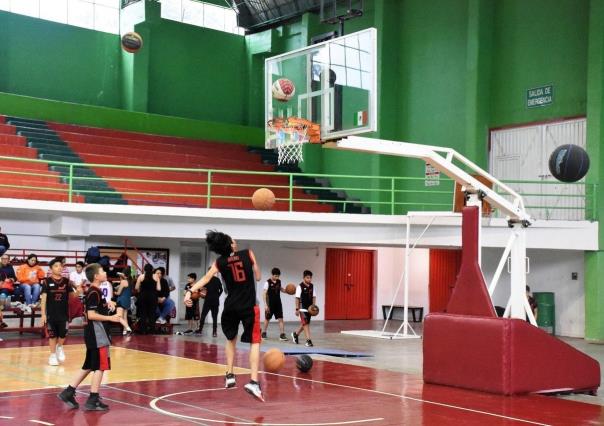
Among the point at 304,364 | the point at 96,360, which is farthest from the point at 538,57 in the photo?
the point at 96,360

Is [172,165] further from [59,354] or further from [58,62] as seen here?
[59,354]

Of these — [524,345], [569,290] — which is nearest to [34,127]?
[569,290]

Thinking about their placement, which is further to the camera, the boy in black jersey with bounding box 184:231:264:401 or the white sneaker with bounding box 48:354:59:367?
the white sneaker with bounding box 48:354:59:367

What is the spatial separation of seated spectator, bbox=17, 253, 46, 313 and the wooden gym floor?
4031mm

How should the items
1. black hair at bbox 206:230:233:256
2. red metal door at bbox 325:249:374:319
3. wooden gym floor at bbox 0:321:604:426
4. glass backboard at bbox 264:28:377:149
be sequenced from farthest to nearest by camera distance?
red metal door at bbox 325:249:374:319 → glass backboard at bbox 264:28:377:149 → black hair at bbox 206:230:233:256 → wooden gym floor at bbox 0:321:604:426

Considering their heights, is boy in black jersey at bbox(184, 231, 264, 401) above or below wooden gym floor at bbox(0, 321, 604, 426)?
above

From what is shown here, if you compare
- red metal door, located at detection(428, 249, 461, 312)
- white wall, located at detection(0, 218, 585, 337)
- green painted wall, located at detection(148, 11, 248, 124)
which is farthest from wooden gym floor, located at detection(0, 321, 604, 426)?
green painted wall, located at detection(148, 11, 248, 124)

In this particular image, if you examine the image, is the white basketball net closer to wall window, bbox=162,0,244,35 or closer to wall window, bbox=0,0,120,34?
wall window, bbox=0,0,120,34

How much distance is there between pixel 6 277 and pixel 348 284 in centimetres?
1348

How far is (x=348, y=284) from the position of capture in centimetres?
3022

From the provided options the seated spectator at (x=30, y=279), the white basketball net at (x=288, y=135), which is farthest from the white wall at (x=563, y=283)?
the seated spectator at (x=30, y=279)

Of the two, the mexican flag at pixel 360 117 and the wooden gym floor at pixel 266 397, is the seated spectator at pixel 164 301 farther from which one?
the mexican flag at pixel 360 117

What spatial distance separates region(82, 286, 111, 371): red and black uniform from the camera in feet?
33.0

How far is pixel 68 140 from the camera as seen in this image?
26.9 metres
